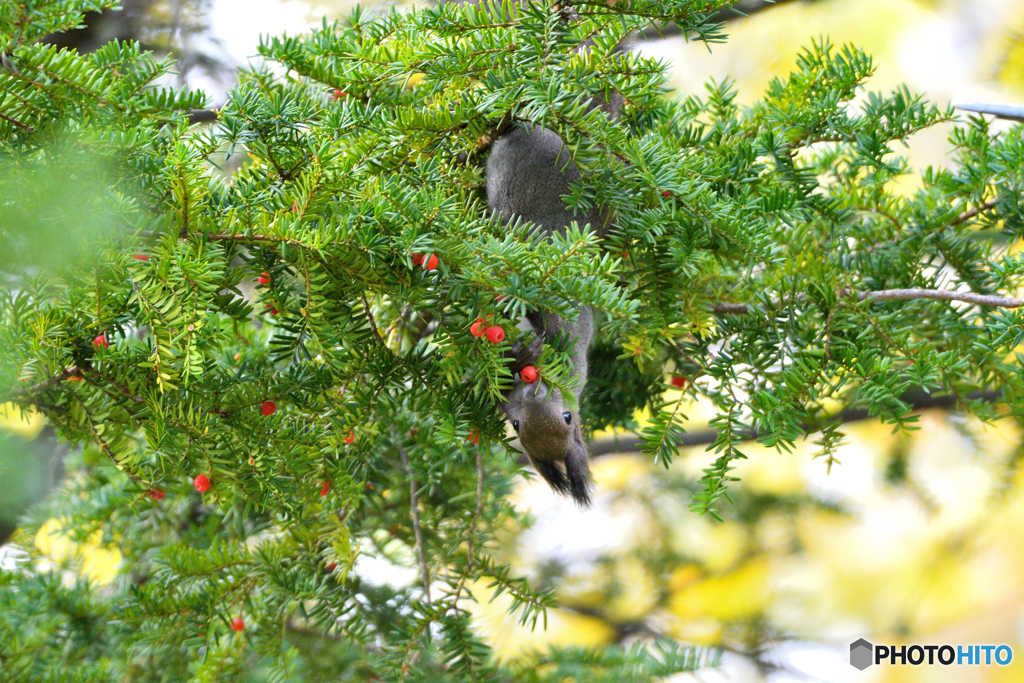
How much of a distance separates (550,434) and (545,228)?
1.27 feet

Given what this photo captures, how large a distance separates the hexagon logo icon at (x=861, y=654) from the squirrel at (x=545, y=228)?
3.23ft

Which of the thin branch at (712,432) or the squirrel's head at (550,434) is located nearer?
the squirrel's head at (550,434)

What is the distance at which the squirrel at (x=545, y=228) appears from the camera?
1344 millimetres

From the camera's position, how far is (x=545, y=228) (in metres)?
1.41

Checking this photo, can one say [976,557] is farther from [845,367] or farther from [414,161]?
[414,161]

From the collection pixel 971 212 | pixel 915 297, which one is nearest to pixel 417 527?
pixel 915 297

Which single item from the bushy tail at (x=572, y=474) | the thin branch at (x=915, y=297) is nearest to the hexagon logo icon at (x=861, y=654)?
the bushy tail at (x=572, y=474)

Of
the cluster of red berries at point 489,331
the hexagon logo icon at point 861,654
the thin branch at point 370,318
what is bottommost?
the hexagon logo icon at point 861,654

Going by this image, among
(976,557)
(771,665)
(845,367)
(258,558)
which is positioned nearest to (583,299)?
(845,367)

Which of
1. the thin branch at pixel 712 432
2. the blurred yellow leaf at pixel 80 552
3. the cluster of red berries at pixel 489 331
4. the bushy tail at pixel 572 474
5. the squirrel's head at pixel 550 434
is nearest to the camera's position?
the cluster of red berries at pixel 489 331

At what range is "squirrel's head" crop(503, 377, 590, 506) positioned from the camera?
1338 mm

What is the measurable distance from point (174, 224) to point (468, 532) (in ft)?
2.57

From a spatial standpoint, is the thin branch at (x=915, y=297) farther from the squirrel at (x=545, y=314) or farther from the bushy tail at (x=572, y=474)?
the bushy tail at (x=572, y=474)

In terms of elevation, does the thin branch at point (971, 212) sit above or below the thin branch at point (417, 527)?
above
